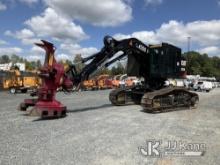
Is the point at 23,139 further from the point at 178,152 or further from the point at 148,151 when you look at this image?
the point at 178,152

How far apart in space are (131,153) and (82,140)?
1700 millimetres

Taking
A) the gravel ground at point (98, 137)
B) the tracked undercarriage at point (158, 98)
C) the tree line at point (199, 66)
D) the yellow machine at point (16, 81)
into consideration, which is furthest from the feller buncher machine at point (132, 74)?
the tree line at point (199, 66)

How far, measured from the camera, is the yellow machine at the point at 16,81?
3294cm

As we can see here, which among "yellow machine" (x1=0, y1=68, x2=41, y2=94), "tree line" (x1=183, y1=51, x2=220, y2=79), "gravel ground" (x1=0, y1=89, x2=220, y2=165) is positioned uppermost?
"tree line" (x1=183, y1=51, x2=220, y2=79)

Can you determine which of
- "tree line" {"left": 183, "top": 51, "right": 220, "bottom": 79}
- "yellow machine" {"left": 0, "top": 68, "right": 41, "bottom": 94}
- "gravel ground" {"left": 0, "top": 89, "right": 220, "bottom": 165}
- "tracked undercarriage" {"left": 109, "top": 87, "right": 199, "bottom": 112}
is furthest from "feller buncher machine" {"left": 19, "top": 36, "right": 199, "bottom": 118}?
"tree line" {"left": 183, "top": 51, "right": 220, "bottom": 79}

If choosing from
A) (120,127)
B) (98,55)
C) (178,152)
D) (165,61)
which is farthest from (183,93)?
(178,152)

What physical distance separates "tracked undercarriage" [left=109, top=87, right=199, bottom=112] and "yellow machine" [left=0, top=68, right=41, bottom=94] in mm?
17264

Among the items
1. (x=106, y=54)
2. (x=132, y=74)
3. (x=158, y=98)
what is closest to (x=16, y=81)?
(x=132, y=74)

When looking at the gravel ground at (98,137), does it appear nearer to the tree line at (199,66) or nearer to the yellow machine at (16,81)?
the yellow machine at (16,81)

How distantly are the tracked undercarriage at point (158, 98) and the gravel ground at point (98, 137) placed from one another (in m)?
1.14

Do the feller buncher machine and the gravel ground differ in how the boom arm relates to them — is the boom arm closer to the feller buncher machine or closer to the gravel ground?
the feller buncher machine

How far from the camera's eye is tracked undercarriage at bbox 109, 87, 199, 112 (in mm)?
14398

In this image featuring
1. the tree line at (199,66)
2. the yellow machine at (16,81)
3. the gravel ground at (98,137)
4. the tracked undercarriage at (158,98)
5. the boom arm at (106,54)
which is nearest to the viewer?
the gravel ground at (98,137)

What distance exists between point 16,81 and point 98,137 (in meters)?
26.1
